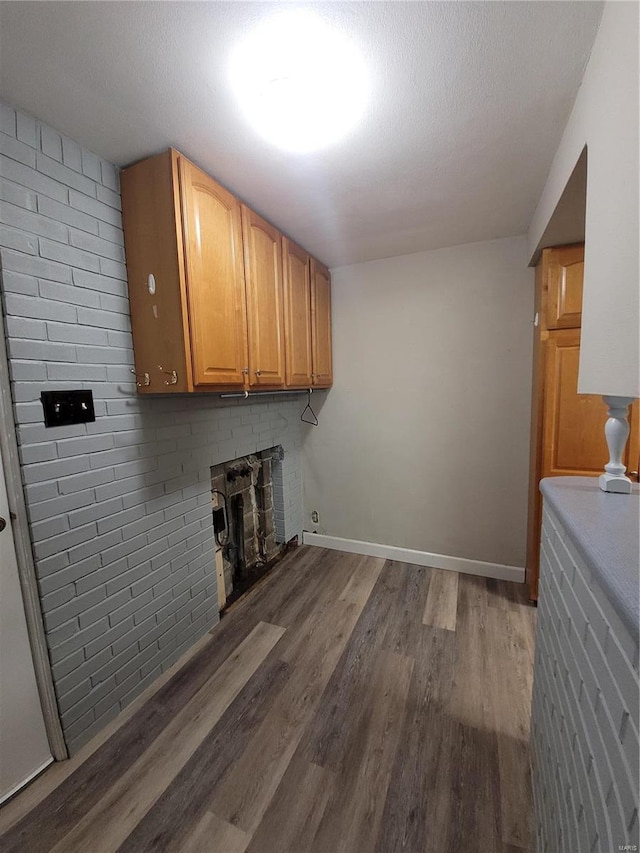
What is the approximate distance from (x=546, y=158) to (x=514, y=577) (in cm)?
246

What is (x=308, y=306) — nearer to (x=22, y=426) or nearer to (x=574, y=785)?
(x=22, y=426)

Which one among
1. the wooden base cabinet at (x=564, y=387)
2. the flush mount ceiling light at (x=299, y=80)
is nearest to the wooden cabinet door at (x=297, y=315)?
the flush mount ceiling light at (x=299, y=80)

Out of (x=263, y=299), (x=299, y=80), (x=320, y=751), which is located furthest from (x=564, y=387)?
(x=320, y=751)

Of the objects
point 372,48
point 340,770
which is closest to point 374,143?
point 372,48

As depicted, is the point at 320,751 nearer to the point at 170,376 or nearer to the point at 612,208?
the point at 170,376

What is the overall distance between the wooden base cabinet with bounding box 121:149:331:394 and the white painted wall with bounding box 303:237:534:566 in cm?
104

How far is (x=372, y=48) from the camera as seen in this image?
934mm

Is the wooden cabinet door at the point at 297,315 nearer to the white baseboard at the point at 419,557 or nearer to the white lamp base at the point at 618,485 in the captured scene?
the white baseboard at the point at 419,557

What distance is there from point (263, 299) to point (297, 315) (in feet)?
1.27

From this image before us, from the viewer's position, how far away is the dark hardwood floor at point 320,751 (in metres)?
1.05

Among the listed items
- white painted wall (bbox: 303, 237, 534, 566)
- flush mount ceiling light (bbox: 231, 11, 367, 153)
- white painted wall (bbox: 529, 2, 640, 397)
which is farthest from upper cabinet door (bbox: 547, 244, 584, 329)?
flush mount ceiling light (bbox: 231, 11, 367, 153)

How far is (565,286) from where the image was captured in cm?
179

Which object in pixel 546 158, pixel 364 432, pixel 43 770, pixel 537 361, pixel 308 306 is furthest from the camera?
pixel 364 432

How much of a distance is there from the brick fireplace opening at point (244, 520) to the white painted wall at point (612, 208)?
1.96 meters
